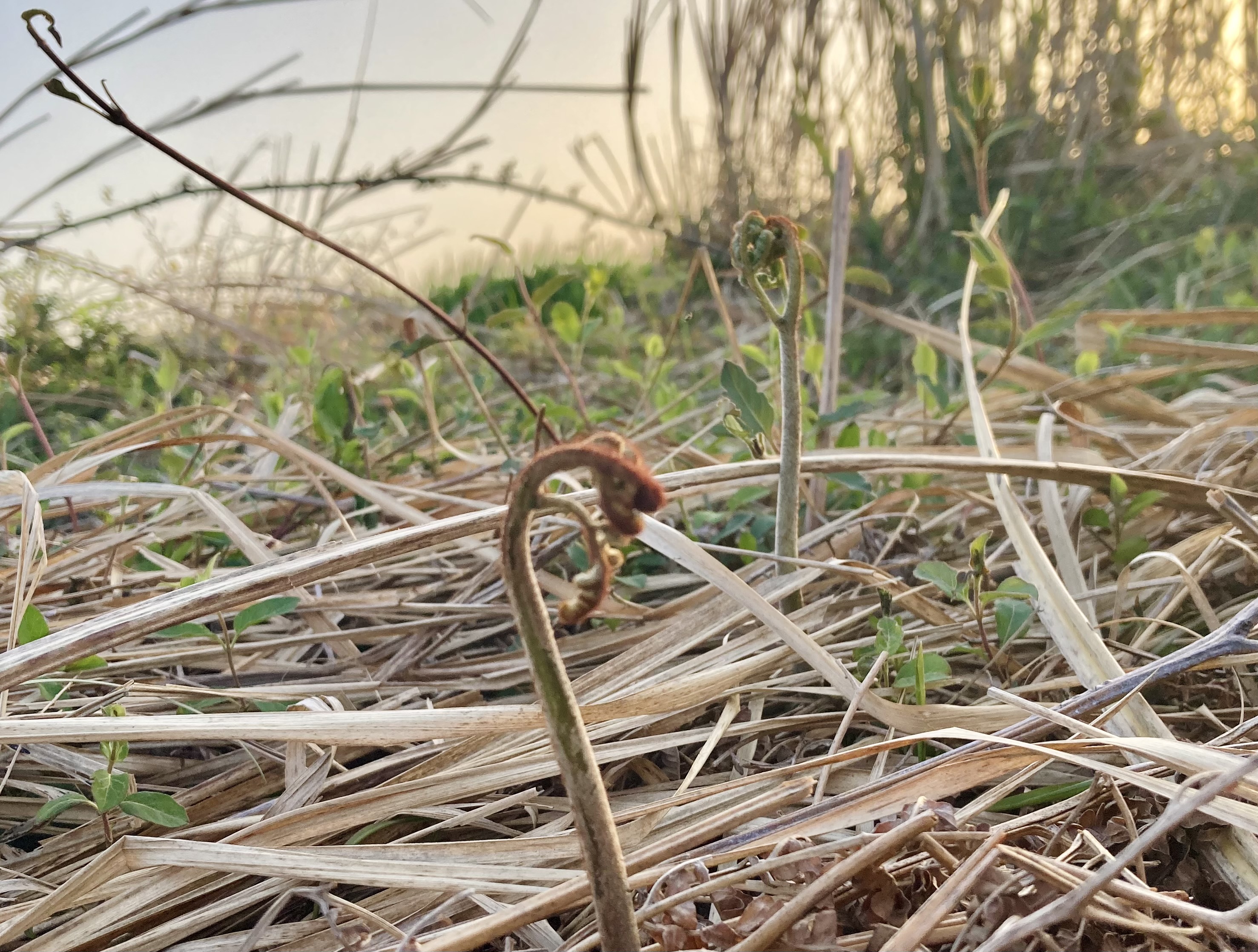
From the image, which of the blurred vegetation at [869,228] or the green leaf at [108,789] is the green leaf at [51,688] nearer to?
the green leaf at [108,789]

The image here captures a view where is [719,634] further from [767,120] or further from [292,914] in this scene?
[767,120]

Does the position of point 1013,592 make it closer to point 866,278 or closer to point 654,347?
point 866,278

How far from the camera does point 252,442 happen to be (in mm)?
1107

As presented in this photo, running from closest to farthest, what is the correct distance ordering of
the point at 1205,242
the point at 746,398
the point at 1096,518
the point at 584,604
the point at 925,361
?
the point at 584,604 → the point at 746,398 → the point at 1096,518 → the point at 925,361 → the point at 1205,242

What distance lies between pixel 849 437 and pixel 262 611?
2.63 ft

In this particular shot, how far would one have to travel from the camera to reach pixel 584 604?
0.35 m

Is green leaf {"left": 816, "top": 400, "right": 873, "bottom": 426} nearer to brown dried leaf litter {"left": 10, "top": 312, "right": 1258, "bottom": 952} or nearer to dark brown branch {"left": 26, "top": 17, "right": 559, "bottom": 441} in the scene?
brown dried leaf litter {"left": 10, "top": 312, "right": 1258, "bottom": 952}

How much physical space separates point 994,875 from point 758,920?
160mm

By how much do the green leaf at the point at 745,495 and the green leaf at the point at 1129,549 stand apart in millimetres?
420

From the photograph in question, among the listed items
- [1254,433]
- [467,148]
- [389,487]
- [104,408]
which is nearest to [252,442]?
[389,487]

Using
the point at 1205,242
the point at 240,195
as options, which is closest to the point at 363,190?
the point at 240,195

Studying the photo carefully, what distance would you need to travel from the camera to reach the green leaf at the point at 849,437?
3.92ft

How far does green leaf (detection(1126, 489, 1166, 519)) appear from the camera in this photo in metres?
0.96

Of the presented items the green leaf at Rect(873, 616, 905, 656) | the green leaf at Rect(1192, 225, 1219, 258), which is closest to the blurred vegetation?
the green leaf at Rect(1192, 225, 1219, 258)
